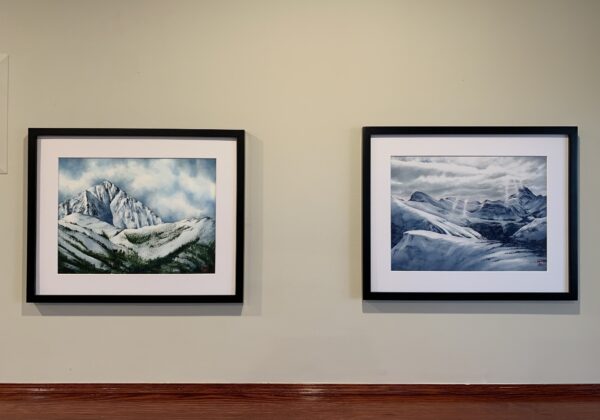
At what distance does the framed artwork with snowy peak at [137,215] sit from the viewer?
1.32 m

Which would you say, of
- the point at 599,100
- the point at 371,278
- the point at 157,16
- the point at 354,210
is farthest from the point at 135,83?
the point at 599,100

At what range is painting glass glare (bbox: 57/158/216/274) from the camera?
51.9 inches

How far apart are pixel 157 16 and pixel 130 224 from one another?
556mm

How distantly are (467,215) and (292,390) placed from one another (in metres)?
0.65

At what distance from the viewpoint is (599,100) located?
1.34 metres

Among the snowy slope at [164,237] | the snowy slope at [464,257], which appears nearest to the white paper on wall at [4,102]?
the snowy slope at [164,237]

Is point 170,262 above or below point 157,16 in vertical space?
below

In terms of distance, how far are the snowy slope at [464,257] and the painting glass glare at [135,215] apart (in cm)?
52

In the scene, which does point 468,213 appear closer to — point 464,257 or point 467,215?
point 467,215

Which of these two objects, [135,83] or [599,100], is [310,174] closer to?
[135,83]

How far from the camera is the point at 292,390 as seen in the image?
1.32 metres

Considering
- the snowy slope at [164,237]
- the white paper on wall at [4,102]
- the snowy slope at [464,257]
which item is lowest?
the snowy slope at [464,257]

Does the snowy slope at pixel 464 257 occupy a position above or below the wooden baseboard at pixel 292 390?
above

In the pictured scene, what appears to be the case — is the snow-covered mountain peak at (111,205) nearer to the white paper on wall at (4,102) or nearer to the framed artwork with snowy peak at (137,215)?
the framed artwork with snowy peak at (137,215)
